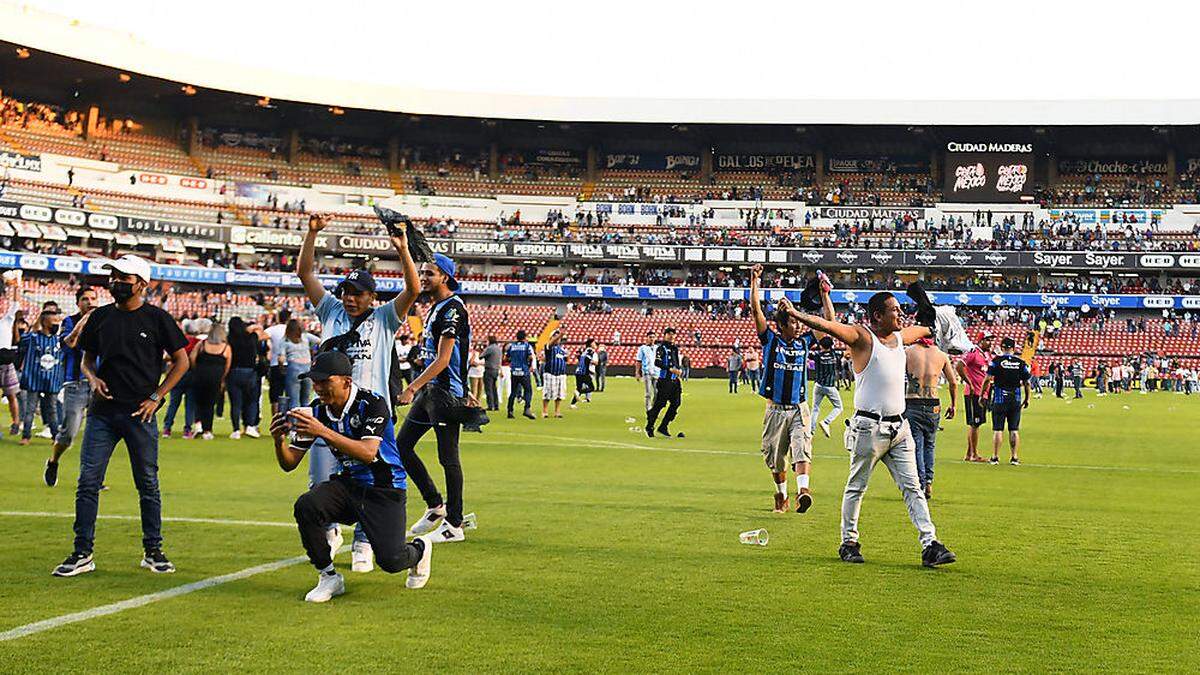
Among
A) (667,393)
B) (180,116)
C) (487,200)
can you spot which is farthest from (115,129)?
(667,393)

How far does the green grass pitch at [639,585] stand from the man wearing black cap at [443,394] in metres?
0.42

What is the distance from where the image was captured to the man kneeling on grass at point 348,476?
263 inches

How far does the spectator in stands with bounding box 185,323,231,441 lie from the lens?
17.8 m

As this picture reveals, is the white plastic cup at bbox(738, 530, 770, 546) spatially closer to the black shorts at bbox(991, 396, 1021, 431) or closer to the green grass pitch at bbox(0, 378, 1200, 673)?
the green grass pitch at bbox(0, 378, 1200, 673)

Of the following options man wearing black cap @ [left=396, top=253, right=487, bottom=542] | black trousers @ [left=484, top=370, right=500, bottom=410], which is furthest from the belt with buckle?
black trousers @ [left=484, top=370, right=500, bottom=410]

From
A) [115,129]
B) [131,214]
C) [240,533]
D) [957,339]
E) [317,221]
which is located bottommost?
[240,533]

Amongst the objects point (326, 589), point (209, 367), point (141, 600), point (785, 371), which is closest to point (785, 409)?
point (785, 371)

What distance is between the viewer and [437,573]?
772 cm

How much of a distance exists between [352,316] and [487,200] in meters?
69.3

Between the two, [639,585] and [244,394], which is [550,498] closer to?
[639,585]

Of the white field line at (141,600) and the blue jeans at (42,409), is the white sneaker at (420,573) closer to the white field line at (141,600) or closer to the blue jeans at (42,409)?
the white field line at (141,600)

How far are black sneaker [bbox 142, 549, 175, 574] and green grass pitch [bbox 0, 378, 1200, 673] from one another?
0.14 m

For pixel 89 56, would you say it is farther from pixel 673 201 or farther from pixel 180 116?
pixel 673 201

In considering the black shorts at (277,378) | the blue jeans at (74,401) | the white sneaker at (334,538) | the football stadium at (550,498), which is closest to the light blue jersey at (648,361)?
the football stadium at (550,498)
